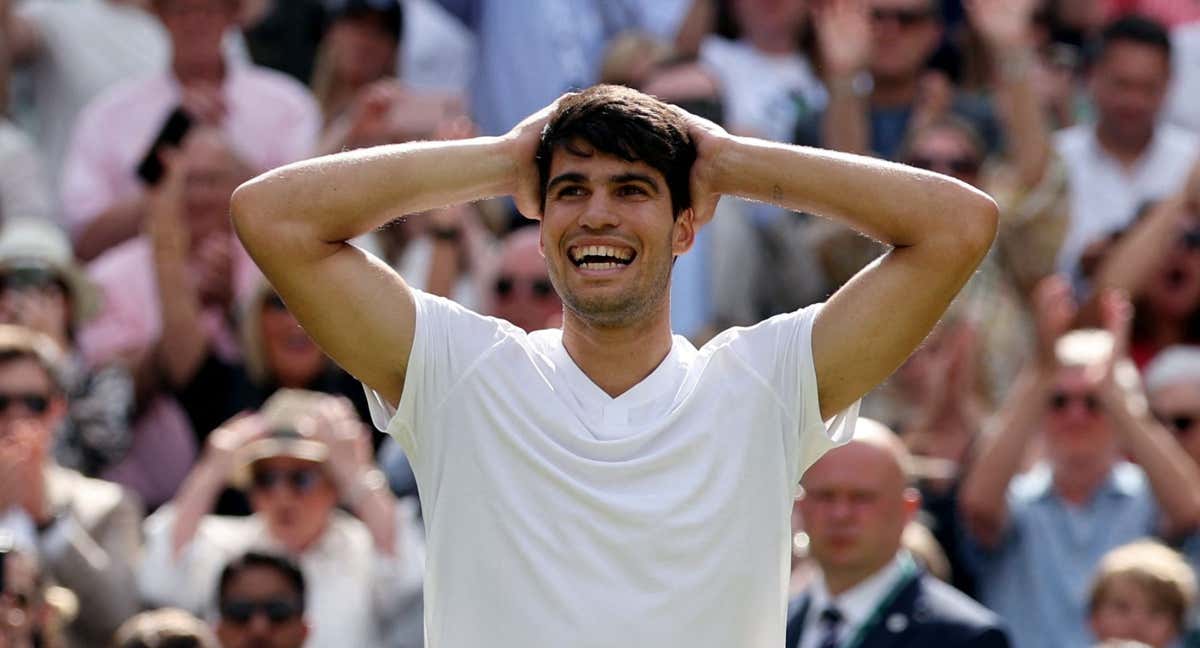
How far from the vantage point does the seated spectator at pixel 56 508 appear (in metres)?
7.39

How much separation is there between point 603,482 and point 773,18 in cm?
634

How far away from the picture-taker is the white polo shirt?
A: 32.0 ft

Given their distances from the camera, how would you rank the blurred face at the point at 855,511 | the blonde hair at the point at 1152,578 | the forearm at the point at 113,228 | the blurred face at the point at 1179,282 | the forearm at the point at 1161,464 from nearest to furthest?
the blurred face at the point at 855,511 → the blonde hair at the point at 1152,578 → the forearm at the point at 1161,464 → the blurred face at the point at 1179,282 → the forearm at the point at 113,228

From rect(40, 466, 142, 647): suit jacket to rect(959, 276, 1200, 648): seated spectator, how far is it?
8.65 ft

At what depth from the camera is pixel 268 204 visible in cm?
449

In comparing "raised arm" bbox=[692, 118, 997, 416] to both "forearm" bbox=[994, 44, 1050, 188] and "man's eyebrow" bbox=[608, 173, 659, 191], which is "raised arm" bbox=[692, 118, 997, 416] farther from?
"forearm" bbox=[994, 44, 1050, 188]

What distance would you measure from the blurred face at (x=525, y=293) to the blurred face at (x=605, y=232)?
407 cm

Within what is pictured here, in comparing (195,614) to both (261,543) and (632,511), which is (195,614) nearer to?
(261,543)

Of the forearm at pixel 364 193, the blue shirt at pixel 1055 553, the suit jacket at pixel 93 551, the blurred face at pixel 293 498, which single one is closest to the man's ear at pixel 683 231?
the forearm at pixel 364 193

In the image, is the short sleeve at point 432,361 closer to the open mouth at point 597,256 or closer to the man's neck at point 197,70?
the open mouth at point 597,256

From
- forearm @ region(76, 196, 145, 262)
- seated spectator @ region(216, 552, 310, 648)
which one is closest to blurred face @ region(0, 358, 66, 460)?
seated spectator @ region(216, 552, 310, 648)

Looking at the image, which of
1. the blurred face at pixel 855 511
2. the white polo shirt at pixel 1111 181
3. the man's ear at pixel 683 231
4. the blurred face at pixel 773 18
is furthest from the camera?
the blurred face at pixel 773 18

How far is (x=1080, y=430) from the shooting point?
8.01 m

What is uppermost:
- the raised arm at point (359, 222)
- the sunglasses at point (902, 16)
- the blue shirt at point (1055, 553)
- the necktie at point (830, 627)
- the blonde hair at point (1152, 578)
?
the raised arm at point (359, 222)
